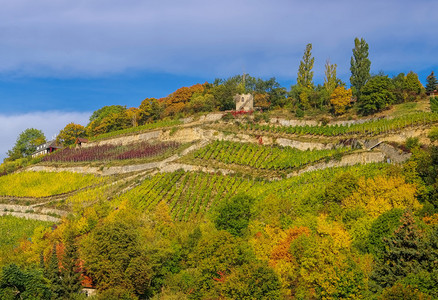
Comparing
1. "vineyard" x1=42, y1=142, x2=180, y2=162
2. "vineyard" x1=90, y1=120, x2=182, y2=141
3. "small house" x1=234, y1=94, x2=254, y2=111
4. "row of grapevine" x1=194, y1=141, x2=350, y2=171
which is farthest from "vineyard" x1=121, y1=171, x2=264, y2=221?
"small house" x1=234, y1=94, x2=254, y2=111

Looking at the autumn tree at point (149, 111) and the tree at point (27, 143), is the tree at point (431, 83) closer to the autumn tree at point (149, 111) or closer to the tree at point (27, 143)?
the autumn tree at point (149, 111)

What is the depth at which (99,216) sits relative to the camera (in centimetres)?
5238

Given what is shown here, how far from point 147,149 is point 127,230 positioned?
115ft

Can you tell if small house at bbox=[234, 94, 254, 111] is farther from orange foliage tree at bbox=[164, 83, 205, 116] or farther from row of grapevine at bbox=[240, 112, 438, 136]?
orange foliage tree at bbox=[164, 83, 205, 116]

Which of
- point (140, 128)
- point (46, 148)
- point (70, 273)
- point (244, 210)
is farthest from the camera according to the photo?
point (46, 148)

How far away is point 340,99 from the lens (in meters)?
73.5

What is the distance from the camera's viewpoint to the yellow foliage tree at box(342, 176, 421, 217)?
39.2 meters

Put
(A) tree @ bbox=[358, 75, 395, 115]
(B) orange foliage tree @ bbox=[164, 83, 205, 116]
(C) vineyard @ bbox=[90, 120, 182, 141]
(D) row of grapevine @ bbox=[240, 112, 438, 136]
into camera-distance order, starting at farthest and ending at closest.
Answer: (B) orange foliage tree @ bbox=[164, 83, 205, 116]
(C) vineyard @ bbox=[90, 120, 182, 141]
(A) tree @ bbox=[358, 75, 395, 115]
(D) row of grapevine @ bbox=[240, 112, 438, 136]

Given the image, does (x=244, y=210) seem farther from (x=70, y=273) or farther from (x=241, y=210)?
(x=70, y=273)

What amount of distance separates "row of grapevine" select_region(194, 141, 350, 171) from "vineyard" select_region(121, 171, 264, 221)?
153 inches

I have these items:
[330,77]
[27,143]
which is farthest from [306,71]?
[27,143]

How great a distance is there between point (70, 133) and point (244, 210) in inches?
2254

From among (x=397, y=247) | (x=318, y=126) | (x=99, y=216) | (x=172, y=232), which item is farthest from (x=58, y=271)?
(x=318, y=126)

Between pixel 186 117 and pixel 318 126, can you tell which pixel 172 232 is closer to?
pixel 318 126
